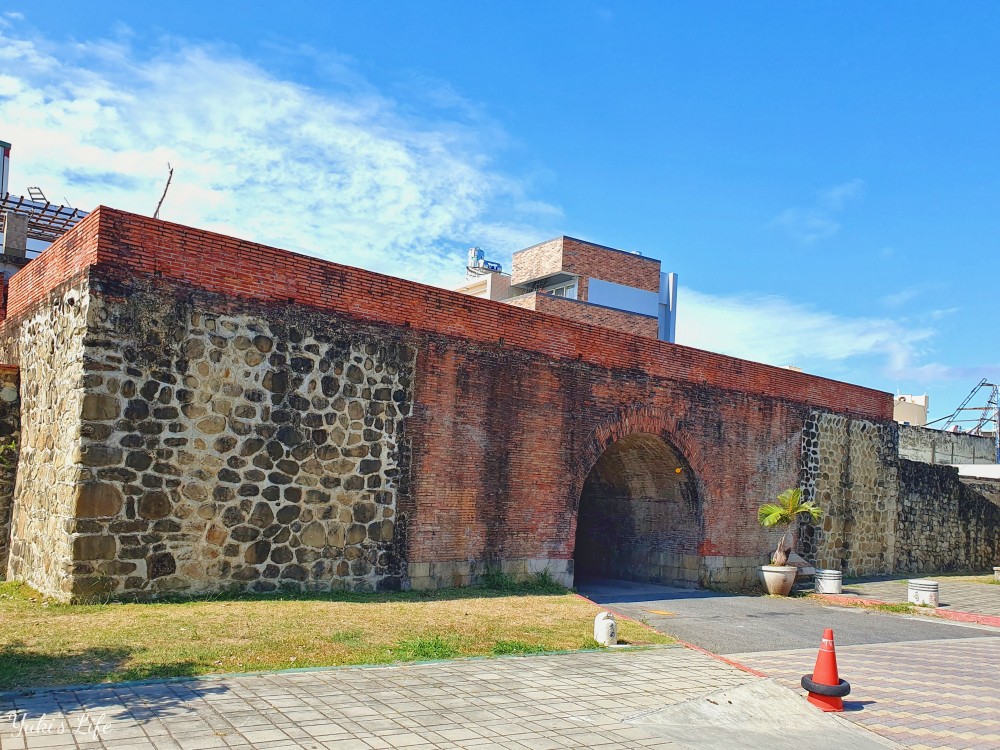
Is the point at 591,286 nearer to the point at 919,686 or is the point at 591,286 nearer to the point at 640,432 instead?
the point at 640,432

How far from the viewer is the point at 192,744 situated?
15.4ft

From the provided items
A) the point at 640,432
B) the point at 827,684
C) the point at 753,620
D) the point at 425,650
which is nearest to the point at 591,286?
the point at 640,432

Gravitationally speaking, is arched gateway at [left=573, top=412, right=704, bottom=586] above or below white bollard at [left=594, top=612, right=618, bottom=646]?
above

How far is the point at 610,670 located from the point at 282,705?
3.32 meters

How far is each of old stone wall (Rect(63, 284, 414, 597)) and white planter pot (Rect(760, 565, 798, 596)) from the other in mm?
8390

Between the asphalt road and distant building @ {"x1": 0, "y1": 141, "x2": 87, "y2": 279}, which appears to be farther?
distant building @ {"x1": 0, "y1": 141, "x2": 87, "y2": 279}

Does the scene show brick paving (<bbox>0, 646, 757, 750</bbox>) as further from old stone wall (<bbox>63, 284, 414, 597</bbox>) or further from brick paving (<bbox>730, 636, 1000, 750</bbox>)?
old stone wall (<bbox>63, 284, 414, 597</bbox>)

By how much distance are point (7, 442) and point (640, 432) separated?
32.4 ft

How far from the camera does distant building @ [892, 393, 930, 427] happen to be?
136ft

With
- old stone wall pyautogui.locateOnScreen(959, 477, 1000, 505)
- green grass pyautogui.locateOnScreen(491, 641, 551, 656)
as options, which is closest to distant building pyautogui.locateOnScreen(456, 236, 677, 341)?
old stone wall pyautogui.locateOnScreen(959, 477, 1000, 505)

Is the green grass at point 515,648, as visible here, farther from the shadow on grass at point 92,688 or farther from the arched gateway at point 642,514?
the arched gateway at point 642,514

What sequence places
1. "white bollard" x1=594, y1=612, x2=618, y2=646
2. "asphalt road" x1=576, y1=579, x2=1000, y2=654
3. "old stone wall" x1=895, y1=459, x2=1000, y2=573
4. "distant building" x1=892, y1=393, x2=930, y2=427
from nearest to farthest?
"white bollard" x1=594, y1=612, x2=618, y2=646 < "asphalt road" x1=576, y1=579, x2=1000, y2=654 < "old stone wall" x1=895, y1=459, x2=1000, y2=573 < "distant building" x1=892, y1=393, x2=930, y2=427

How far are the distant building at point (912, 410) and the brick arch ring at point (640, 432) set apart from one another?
29.9 m

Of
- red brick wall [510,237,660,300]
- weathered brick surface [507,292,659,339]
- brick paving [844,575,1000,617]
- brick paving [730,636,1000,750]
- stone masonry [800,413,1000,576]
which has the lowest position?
brick paving [844,575,1000,617]
